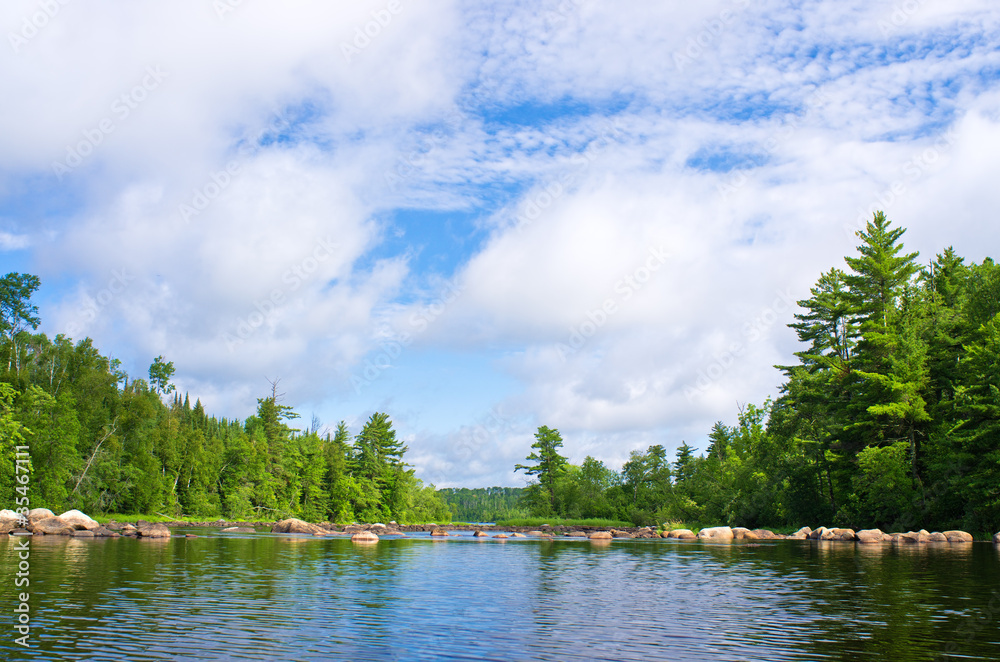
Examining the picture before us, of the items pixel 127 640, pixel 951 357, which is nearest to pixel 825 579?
pixel 127 640

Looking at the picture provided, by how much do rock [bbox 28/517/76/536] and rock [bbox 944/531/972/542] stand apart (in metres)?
63.6

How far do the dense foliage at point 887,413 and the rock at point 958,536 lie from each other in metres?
2.13

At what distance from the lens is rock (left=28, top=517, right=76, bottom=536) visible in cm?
4994

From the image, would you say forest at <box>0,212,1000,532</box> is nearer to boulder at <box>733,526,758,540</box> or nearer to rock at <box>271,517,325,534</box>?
boulder at <box>733,526,758,540</box>

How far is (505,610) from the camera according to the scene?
1778 cm

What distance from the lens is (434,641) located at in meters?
13.4

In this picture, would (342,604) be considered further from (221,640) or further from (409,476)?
(409,476)

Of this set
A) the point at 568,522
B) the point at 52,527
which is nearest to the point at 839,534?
the point at 568,522

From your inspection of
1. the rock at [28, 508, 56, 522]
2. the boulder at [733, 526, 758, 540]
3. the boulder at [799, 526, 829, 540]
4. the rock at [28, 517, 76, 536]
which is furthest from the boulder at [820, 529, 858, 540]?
the rock at [28, 508, 56, 522]

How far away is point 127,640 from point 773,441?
70.0 m

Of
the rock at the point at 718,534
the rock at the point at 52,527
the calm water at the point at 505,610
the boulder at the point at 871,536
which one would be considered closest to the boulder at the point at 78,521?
the rock at the point at 52,527

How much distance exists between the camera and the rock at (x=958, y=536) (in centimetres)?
4300

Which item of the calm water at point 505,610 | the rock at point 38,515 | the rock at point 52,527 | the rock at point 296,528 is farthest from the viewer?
the rock at point 296,528

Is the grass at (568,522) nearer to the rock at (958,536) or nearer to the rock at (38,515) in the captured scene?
the rock at (958,536)
